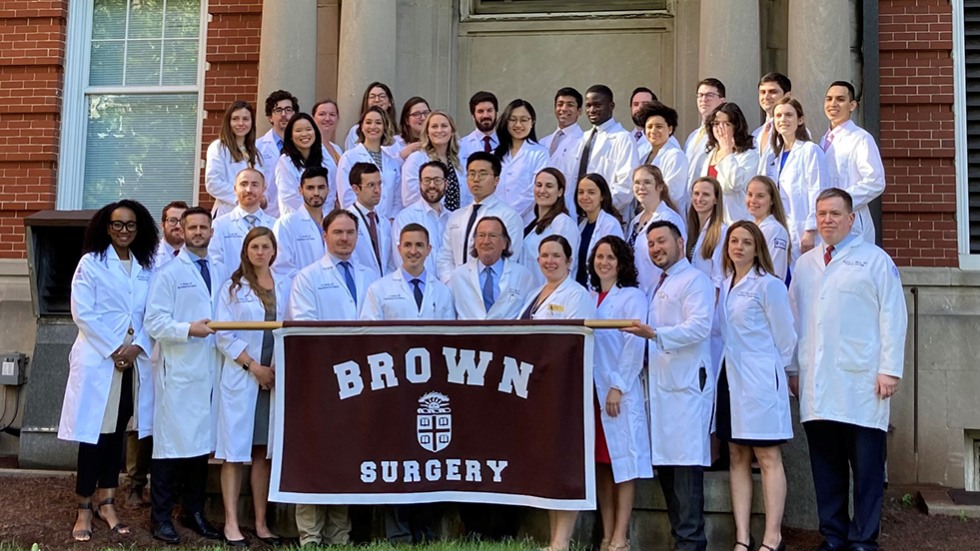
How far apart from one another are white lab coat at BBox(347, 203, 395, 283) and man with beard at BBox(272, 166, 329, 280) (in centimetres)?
27

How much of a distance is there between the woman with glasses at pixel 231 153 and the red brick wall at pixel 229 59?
293 cm

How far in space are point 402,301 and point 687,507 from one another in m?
2.21

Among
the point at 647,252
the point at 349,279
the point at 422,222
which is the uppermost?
the point at 422,222

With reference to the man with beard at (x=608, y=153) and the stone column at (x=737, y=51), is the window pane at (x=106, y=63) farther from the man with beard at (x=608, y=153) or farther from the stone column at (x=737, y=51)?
the stone column at (x=737, y=51)

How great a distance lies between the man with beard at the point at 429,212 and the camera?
8.23 m

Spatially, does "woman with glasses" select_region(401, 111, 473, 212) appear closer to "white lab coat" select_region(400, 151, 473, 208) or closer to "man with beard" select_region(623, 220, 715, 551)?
"white lab coat" select_region(400, 151, 473, 208)

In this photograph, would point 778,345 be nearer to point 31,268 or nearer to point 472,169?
point 472,169

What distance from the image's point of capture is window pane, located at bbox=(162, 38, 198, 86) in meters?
12.2

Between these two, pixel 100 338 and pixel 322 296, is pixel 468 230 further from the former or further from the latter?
pixel 100 338

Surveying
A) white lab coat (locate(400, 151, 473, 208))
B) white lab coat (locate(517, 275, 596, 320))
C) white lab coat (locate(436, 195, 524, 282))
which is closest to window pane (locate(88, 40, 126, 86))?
white lab coat (locate(400, 151, 473, 208))

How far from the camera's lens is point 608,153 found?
8.80m

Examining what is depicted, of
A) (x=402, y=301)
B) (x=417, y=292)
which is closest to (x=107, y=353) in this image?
(x=402, y=301)

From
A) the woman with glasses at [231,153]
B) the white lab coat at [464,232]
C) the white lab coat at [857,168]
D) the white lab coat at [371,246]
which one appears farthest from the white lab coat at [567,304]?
the woman with glasses at [231,153]

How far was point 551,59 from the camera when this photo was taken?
Result: 11875 millimetres
